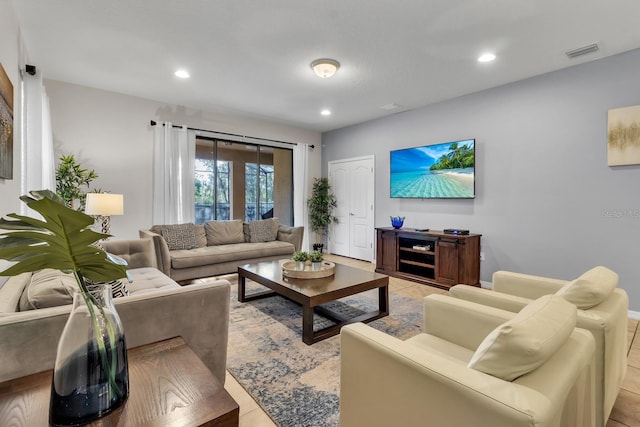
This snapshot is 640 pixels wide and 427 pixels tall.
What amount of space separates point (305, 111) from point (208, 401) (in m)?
4.74

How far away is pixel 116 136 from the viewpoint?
432cm

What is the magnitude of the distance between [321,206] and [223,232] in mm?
2220

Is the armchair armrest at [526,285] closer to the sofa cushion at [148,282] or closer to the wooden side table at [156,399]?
the wooden side table at [156,399]

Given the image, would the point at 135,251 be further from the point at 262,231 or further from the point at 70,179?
the point at 262,231

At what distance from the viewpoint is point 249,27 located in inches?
104

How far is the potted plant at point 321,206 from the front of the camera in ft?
20.8

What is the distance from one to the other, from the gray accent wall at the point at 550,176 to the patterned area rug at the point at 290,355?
1630 mm

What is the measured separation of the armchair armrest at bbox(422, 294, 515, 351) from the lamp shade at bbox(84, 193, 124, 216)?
3337 millimetres

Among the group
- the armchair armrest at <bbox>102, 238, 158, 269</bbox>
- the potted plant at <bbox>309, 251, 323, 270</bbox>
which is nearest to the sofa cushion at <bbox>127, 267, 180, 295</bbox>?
the armchair armrest at <bbox>102, 238, 158, 269</bbox>

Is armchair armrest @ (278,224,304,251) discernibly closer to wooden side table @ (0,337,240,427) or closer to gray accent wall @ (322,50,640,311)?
gray accent wall @ (322,50,640,311)

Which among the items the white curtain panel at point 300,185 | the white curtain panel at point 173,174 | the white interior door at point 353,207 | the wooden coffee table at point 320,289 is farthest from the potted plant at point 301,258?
the white curtain panel at point 300,185

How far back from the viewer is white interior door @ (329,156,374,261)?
575 cm

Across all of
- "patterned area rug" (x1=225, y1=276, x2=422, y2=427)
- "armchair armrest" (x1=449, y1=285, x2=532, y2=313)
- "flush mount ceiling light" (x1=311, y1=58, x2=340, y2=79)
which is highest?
"flush mount ceiling light" (x1=311, y1=58, x2=340, y2=79)

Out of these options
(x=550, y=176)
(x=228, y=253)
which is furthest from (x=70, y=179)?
(x=550, y=176)
